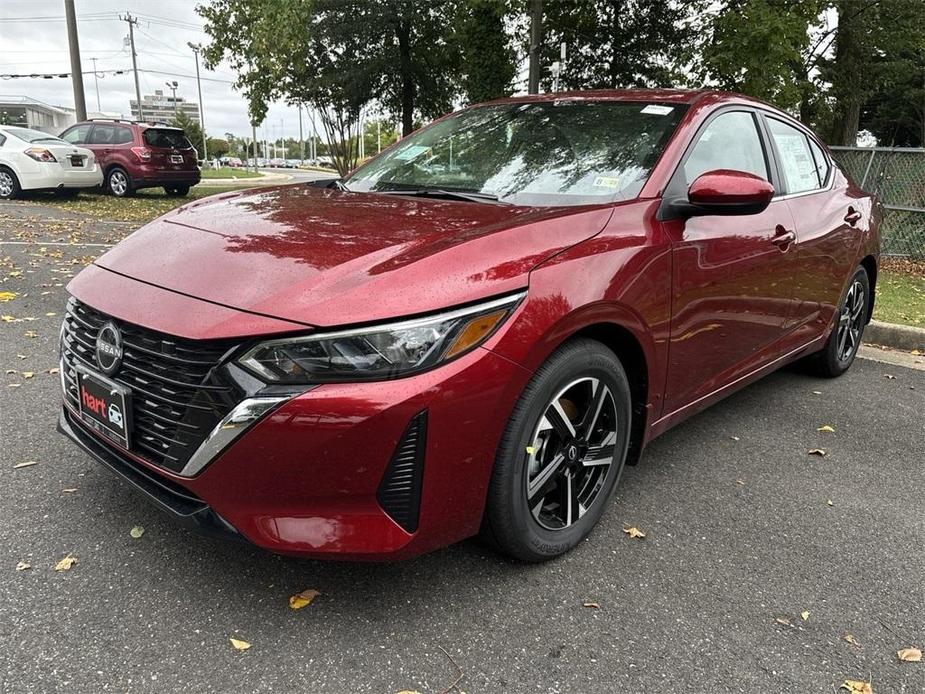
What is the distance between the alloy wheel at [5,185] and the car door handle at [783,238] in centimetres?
1407

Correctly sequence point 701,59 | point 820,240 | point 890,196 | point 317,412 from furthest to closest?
point 701,59 → point 890,196 → point 820,240 → point 317,412

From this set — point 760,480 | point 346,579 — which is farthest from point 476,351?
point 760,480

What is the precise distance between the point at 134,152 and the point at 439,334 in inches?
584

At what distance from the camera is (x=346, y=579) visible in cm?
219

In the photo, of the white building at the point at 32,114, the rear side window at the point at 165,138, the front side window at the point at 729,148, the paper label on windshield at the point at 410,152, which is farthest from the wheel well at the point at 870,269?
the white building at the point at 32,114

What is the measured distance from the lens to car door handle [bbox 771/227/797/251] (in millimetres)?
3150

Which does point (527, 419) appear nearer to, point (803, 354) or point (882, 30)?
point (803, 354)

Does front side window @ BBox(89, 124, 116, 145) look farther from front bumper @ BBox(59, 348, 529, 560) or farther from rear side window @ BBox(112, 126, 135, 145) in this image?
front bumper @ BBox(59, 348, 529, 560)

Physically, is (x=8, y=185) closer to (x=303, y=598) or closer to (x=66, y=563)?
(x=66, y=563)

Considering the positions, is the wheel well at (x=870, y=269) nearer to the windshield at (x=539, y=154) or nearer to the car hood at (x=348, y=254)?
the windshield at (x=539, y=154)

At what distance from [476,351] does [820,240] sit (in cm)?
256

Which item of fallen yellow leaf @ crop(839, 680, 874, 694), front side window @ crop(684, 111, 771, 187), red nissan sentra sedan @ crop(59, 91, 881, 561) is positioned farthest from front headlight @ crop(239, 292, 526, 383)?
front side window @ crop(684, 111, 771, 187)

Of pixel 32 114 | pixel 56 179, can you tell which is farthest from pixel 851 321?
pixel 32 114

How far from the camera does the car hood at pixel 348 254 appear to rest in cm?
182
